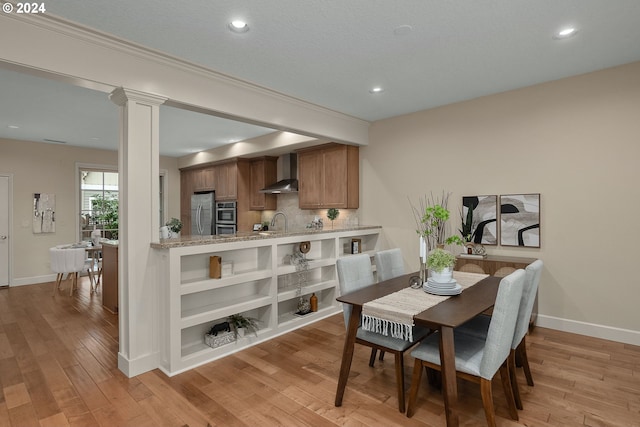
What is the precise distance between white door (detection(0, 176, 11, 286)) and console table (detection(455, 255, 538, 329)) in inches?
302

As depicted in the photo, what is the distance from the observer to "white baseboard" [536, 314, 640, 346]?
3338 mm

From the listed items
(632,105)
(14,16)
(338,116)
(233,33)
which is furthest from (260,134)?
(632,105)

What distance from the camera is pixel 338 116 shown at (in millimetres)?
4766

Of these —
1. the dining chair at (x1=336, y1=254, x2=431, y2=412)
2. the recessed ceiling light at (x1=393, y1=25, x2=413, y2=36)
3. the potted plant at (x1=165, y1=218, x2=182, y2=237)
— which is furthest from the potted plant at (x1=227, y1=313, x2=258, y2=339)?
the recessed ceiling light at (x1=393, y1=25, x2=413, y2=36)

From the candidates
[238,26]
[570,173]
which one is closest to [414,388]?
[238,26]

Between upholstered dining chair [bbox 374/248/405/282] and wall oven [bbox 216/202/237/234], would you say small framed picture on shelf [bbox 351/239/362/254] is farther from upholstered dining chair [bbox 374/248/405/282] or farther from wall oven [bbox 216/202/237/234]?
wall oven [bbox 216/202/237/234]

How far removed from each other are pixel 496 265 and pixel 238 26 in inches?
137

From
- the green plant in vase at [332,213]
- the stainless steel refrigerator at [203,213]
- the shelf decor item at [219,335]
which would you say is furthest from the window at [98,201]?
the shelf decor item at [219,335]

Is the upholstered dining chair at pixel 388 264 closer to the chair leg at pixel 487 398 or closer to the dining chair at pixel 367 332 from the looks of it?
the dining chair at pixel 367 332

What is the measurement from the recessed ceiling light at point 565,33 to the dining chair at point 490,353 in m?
1.99

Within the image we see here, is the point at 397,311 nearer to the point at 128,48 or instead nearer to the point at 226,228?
the point at 128,48

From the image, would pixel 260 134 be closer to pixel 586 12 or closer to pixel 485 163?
pixel 485 163

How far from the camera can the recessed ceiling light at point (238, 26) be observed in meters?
2.44

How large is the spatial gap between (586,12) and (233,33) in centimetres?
257
